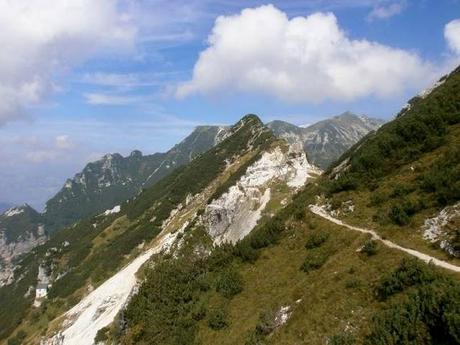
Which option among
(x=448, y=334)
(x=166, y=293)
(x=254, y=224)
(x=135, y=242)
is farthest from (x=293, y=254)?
(x=135, y=242)

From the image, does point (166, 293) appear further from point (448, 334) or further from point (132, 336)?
point (448, 334)

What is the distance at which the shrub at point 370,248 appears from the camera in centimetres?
3183

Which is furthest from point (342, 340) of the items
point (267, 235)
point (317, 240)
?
point (267, 235)

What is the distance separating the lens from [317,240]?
38688 mm

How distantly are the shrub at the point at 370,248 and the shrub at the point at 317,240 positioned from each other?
589cm

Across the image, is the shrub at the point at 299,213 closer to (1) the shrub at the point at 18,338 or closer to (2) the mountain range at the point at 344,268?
(2) the mountain range at the point at 344,268

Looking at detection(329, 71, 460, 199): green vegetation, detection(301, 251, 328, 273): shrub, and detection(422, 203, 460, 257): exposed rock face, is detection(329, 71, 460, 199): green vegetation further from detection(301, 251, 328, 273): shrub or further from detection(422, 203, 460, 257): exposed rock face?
detection(422, 203, 460, 257): exposed rock face

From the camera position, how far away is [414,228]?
32812 millimetres

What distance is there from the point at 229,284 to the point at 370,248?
14092mm

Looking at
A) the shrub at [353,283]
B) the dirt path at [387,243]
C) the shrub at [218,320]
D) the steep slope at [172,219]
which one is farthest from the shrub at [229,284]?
the steep slope at [172,219]

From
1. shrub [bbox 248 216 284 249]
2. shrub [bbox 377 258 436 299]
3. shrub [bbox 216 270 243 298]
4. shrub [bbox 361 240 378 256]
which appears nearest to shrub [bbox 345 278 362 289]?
shrub [bbox 377 258 436 299]

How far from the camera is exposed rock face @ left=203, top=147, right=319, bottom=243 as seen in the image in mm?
83312

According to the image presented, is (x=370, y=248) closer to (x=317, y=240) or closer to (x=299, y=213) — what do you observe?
(x=317, y=240)

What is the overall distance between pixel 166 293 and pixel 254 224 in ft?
112
